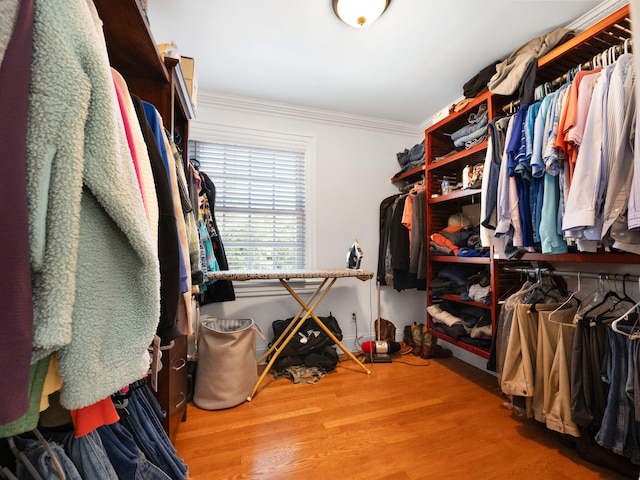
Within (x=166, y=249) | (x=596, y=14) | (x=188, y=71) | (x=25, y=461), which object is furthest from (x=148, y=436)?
(x=596, y=14)

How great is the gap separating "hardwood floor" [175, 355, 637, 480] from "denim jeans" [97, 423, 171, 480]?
514 mm

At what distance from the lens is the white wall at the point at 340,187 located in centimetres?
258

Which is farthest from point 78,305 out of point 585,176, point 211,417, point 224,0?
point 224,0

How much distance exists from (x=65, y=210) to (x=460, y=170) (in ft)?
9.16

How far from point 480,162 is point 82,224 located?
252 centimetres

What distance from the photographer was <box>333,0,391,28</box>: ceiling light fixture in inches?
59.9

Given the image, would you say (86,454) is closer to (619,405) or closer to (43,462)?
(43,462)

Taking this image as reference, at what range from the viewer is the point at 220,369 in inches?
69.7

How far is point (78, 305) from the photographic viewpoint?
45cm

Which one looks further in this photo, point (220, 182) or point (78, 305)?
point (220, 182)

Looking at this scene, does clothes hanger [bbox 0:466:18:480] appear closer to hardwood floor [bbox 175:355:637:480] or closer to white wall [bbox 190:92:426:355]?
hardwood floor [bbox 175:355:637:480]

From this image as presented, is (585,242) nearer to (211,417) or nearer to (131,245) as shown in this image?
(131,245)

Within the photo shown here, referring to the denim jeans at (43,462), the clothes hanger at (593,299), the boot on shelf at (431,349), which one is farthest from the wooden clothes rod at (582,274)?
the denim jeans at (43,462)

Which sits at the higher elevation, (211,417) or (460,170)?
(460,170)
